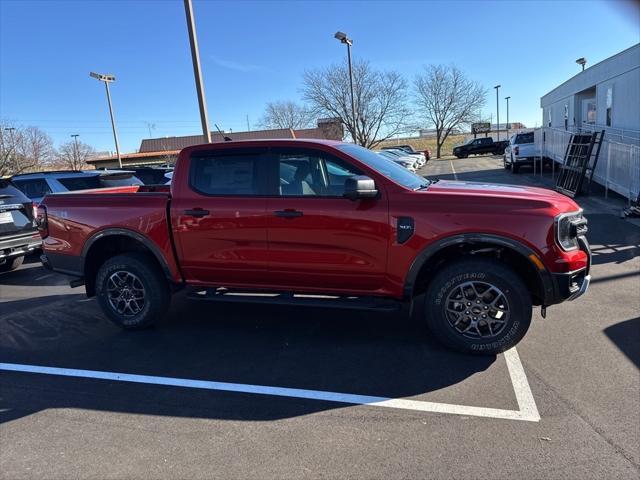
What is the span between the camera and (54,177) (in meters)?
9.63

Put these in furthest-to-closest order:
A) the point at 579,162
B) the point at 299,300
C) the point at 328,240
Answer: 1. the point at 579,162
2. the point at 299,300
3. the point at 328,240

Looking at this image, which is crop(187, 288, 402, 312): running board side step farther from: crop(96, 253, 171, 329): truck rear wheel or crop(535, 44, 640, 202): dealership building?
crop(535, 44, 640, 202): dealership building

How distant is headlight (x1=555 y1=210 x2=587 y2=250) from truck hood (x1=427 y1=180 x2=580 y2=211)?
A: 0.26ft

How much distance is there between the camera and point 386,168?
4574 mm

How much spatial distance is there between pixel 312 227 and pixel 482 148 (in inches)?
1782

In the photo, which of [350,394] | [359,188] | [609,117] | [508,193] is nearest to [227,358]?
[350,394]

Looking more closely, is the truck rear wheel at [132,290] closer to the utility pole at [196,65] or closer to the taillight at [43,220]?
the taillight at [43,220]

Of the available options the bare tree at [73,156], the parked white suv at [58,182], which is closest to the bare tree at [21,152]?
the bare tree at [73,156]

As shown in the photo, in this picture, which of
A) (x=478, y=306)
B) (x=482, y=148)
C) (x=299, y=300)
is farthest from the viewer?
(x=482, y=148)

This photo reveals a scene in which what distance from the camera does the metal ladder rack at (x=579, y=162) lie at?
1338 cm

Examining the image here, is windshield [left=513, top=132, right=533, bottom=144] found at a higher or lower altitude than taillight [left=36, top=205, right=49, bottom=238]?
higher

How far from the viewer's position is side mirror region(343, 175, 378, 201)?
3.94 m

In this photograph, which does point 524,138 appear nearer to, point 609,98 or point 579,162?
point 609,98

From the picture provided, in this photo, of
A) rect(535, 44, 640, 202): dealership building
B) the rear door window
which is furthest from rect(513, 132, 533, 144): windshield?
the rear door window
